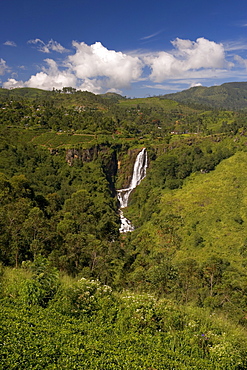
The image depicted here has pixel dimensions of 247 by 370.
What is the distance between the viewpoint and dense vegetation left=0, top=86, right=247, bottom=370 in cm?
625

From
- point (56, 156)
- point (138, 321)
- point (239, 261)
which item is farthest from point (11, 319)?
point (56, 156)

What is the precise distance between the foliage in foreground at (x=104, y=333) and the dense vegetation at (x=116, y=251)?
0.03m

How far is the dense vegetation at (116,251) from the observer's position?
6.25m

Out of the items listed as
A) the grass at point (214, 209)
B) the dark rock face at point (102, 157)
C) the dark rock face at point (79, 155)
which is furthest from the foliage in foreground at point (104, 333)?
the dark rock face at point (102, 157)

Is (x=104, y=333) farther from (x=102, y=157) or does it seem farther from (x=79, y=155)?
(x=102, y=157)

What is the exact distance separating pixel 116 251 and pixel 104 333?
26.2m

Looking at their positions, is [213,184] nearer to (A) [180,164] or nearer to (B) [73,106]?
(A) [180,164]

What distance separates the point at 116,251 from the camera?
107 feet

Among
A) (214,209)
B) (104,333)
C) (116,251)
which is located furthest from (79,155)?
(104,333)

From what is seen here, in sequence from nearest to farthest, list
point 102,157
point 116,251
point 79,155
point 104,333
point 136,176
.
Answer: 1. point 104,333
2. point 116,251
3. point 79,155
4. point 102,157
5. point 136,176

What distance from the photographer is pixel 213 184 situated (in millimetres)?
56625

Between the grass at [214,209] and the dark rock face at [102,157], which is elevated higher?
the dark rock face at [102,157]

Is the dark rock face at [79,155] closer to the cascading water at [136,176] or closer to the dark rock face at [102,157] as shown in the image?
the dark rock face at [102,157]

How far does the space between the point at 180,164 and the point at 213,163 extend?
357 inches
